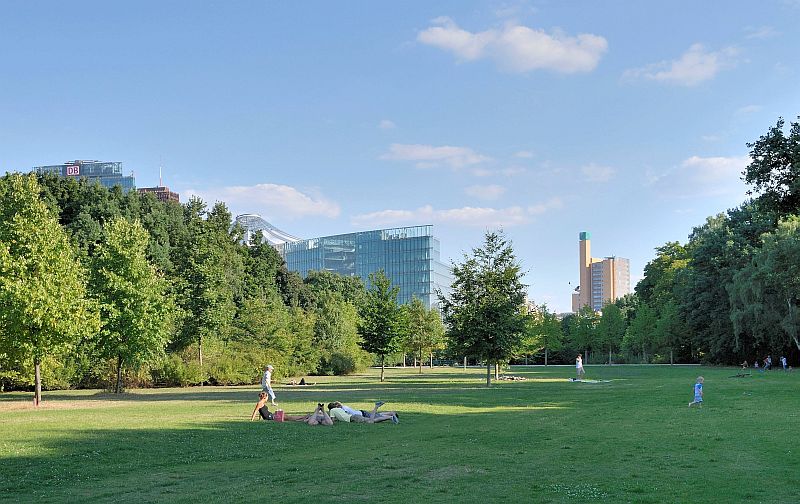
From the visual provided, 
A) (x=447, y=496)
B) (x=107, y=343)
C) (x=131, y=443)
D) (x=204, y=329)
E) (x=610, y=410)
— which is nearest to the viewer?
(x=447, y=496)

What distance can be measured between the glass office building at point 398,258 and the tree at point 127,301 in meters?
122

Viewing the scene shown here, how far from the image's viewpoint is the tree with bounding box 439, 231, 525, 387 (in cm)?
4434

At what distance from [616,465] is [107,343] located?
115ft

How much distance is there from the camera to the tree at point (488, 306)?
145ft

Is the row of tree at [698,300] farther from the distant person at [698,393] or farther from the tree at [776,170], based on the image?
the distant person at [698,393]

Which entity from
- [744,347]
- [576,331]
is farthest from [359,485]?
[576,331]

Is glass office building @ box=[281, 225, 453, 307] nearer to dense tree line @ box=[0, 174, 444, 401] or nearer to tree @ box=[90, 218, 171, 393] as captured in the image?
dense tree line @ box=[0, 174, 444, 401]

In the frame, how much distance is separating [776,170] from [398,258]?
14768 centimetres

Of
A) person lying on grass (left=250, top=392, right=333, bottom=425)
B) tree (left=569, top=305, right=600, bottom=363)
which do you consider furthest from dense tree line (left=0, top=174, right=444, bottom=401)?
tree (left=569, top=305, right=600, bottom=363)

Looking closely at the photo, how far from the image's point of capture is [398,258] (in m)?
178

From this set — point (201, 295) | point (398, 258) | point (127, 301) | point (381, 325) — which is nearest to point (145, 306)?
point (127, 301)

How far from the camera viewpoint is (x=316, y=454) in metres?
16.5

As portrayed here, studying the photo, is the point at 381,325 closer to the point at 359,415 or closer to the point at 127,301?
the point at 127,301

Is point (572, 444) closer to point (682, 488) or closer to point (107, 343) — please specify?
point (682, 488)
